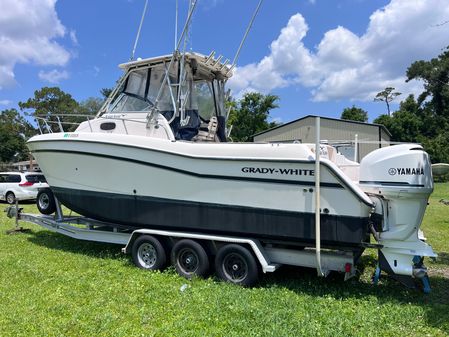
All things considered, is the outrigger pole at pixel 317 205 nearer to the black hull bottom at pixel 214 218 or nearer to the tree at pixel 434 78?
the black hull bottom at pixel 214 218

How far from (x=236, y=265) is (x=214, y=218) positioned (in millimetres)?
701

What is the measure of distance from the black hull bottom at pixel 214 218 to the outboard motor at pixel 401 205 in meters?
0.31

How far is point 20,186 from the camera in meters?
16.5

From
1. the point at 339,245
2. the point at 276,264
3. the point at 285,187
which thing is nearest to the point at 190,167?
the point at 285,187

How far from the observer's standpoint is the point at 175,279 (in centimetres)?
549

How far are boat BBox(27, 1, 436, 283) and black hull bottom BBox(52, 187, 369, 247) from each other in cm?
1

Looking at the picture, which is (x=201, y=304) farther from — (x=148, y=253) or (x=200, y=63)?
(x=200, y=63)

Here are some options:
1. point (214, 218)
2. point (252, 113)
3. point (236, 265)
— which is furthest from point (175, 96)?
point (252, 113)

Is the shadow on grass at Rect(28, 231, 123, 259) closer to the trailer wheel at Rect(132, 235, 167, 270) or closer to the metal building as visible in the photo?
the trailer wheel at Rect(132, 235, 167, 270)

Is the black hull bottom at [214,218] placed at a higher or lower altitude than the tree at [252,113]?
lower

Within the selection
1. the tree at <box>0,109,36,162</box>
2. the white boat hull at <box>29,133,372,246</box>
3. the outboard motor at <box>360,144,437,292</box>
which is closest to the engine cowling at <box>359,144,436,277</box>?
the outboard motor at <box>360,144,437,292</box>

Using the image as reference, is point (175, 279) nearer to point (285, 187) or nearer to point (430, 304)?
point (285, 187)

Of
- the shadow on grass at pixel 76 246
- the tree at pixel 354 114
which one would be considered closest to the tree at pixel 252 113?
the tree at pixel 354 114

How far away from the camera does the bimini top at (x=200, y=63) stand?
21.7 feet
